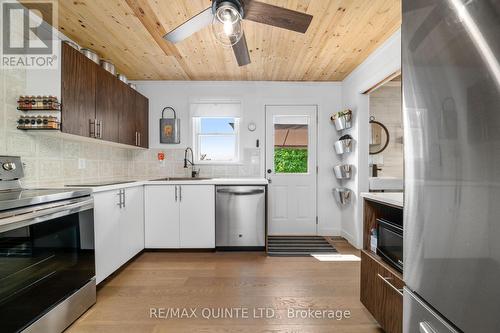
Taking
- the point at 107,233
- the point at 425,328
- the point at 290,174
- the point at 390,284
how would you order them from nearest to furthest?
1. the point at 425,328
2. the point at 390,284
3. the point at 107,233
4. the point at 290,174

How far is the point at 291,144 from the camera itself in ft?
13.0

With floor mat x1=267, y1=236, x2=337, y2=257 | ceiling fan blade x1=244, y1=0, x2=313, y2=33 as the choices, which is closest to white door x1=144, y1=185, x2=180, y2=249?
floor mat x1=267, y1=236, x2=337, y2=257

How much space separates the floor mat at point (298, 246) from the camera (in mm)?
3100

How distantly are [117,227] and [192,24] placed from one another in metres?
2.01

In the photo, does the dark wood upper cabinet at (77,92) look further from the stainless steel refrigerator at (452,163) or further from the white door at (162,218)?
the stainless steel refrigerator at (452,163)

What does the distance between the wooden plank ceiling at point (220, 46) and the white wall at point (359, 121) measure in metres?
0.14

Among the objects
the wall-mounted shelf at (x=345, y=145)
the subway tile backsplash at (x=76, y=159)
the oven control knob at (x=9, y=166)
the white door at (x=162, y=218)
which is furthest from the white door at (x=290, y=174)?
the oven control knob at (x=9, y=166)

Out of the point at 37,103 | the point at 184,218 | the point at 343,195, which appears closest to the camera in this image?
the point at 37,103

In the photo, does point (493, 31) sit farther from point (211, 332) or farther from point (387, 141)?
point (387, 141)

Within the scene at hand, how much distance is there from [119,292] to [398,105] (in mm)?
4462

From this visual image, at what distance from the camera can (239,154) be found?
153 inches

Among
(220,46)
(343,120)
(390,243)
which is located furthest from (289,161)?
(390,243)

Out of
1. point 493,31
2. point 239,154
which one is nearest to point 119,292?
point 239,154

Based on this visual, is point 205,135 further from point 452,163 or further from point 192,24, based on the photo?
point 452,163
